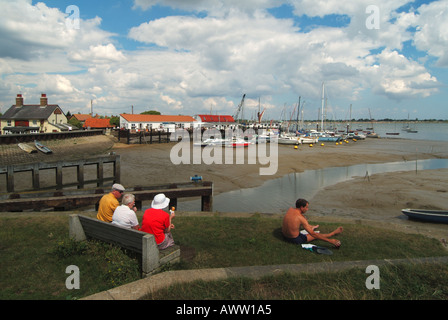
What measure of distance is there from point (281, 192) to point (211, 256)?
14694 mm

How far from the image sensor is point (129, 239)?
16.6 feet

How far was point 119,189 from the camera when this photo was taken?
6504mm

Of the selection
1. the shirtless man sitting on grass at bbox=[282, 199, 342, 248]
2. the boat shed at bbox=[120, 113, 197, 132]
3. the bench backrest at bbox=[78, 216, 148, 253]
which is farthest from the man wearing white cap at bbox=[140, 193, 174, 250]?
the boat shed at bbox=[120, 113, 197, 132]

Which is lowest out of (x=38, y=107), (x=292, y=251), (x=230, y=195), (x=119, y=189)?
(x=230, y=195)

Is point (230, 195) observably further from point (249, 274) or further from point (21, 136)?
point (21, 136)

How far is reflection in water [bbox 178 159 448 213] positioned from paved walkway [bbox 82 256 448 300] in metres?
9.86

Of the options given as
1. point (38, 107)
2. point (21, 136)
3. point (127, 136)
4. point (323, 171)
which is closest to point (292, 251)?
point (323, 171)

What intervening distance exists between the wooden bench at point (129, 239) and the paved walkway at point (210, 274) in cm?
27

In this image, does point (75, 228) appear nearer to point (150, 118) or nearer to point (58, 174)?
point (58, 174)

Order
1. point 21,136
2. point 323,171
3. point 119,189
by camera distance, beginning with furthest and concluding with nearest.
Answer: point 21,136
point 323,171
point 119,189

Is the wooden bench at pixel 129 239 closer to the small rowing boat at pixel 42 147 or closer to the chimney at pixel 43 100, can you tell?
the small rowing boat at pixel 42 147

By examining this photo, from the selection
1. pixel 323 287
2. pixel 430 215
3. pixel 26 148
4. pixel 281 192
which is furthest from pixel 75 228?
pixel 26 148

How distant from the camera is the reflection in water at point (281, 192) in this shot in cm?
1611
